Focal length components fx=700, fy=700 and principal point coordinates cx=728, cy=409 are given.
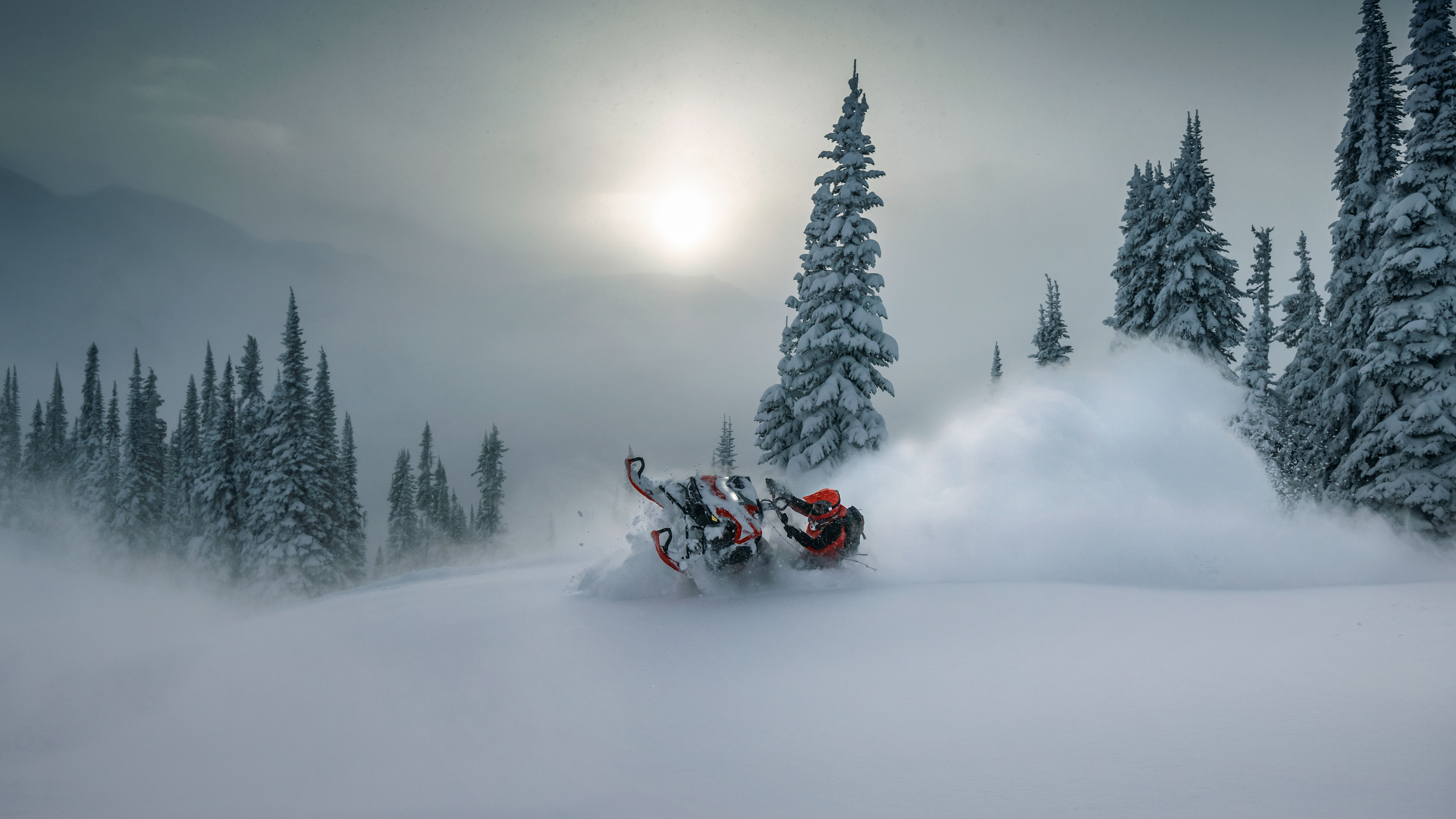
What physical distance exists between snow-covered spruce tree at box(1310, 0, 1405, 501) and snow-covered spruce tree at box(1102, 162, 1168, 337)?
802cm

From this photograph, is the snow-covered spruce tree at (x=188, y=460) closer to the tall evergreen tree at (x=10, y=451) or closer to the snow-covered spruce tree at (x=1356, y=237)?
the tall evergreen tree at (x=10, y=451)

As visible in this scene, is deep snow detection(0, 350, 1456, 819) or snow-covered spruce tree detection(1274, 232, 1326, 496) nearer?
deep snow detection(0, 350, 1456, 819)

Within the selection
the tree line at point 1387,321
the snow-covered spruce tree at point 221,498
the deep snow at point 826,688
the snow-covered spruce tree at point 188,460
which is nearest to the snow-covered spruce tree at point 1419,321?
the tree line at point 1387,321

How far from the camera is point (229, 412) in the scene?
4241 centimetres

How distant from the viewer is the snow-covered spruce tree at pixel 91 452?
1976 inches

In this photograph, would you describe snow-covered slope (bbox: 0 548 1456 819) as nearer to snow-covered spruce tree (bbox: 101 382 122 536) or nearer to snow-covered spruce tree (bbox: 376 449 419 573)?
snow-covered spruce tree (bbox: 101 382 122 536)

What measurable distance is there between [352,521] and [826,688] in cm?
5224

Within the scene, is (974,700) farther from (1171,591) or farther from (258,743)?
(258,743)

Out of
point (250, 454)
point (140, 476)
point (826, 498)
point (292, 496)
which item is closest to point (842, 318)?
point (826, 498)

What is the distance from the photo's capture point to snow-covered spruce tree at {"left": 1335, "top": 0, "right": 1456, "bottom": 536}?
17875 millimetres

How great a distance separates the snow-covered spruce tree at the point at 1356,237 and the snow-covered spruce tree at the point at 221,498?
161 ft

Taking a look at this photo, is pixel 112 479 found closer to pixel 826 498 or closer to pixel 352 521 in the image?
pixel 352 521

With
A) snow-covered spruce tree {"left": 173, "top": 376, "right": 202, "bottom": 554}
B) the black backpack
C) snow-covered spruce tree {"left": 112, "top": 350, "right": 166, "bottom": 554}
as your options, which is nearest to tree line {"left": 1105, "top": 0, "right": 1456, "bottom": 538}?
the black backpack

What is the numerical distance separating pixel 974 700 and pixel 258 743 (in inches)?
239
